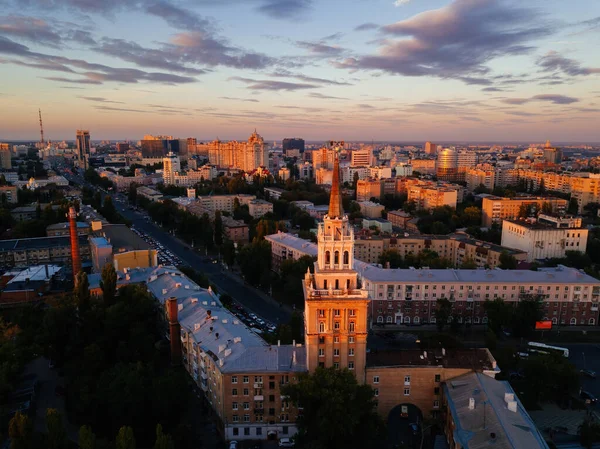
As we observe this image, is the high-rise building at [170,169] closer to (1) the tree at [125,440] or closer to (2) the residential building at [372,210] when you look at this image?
(2) the residential building at [372,210]

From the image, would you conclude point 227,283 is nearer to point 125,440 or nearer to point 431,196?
point 125,440

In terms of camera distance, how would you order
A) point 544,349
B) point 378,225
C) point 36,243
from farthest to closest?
point 378,225 < point 36,243 < point 544,349

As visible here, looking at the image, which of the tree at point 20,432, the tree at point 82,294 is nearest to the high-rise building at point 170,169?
the tree at point 82,294

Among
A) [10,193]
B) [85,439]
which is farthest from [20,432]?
[10,193]

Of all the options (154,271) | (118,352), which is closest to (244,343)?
(118,352)

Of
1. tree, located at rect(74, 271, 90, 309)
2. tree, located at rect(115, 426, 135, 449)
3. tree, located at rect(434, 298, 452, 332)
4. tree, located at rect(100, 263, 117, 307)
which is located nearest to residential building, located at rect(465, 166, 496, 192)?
tree, located at rect(434, 298, 452, 332)

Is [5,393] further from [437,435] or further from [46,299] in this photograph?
[437,435]
